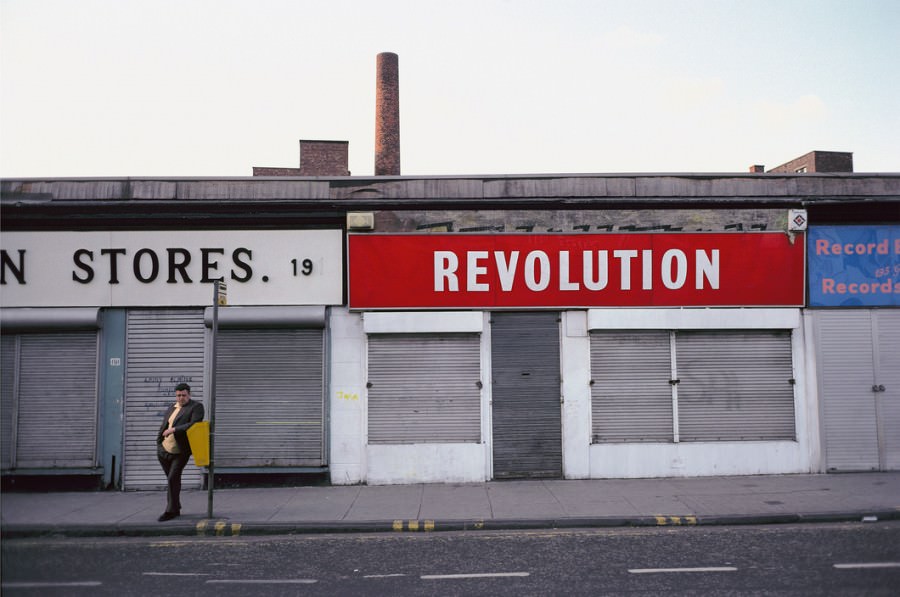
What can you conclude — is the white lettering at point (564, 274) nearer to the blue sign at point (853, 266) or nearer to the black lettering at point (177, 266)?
the blue sign at point (853, 266)

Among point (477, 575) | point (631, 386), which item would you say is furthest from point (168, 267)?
point (631, 386)

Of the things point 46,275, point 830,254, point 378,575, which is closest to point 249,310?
point 46,275

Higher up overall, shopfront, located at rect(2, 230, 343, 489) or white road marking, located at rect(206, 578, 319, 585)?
shopfront, located at rect(2, 230, 343, 489)

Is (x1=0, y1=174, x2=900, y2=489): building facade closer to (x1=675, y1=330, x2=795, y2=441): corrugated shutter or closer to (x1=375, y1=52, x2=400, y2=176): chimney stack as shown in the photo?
(x1=675, y1=330, x2=795, y2=441): corrugated shutter

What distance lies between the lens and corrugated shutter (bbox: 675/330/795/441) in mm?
12820

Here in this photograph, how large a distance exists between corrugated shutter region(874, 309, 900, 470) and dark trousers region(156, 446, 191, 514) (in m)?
12.3

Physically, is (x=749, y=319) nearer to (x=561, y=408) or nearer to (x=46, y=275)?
(x=561, y=408)

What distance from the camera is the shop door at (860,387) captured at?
41.9 feet

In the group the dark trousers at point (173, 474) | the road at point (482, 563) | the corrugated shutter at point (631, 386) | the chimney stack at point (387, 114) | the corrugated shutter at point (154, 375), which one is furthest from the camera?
the chimney stack at point (387, 114)

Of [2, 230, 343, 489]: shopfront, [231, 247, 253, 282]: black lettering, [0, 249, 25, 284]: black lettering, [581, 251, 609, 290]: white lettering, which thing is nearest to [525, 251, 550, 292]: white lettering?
[581, 251, 609, 290]: white lettering

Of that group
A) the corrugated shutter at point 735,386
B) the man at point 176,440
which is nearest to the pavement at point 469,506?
the man at point 176,440

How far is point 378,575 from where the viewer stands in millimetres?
7348

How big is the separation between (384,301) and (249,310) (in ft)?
8.11

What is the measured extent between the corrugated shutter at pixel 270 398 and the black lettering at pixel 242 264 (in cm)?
98
